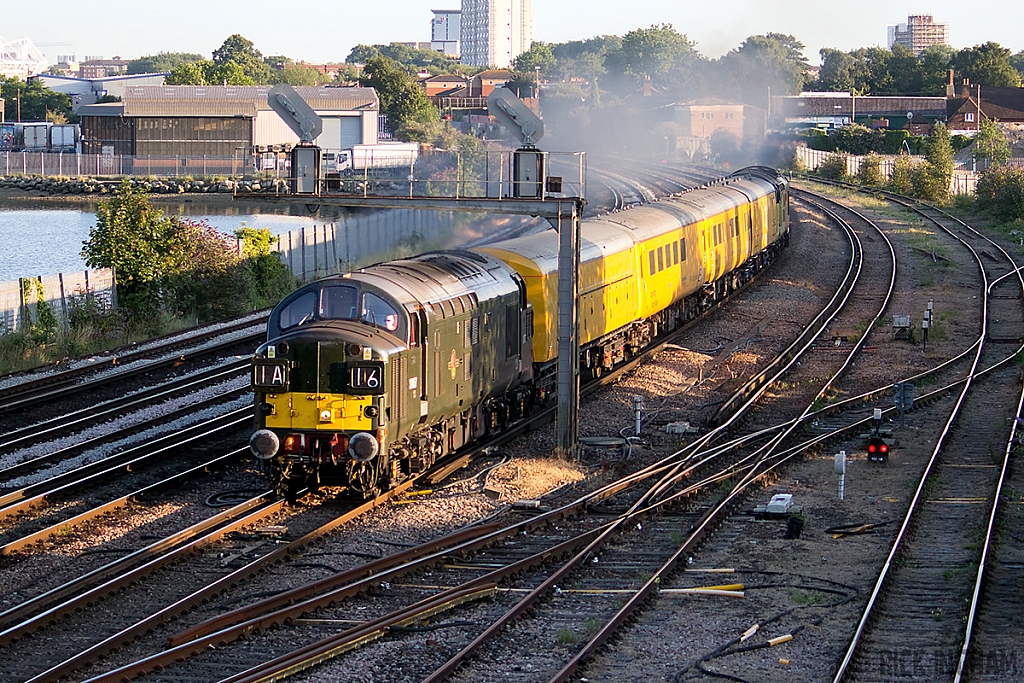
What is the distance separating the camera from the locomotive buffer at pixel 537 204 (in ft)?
74.1

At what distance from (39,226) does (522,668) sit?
81502 millimetres

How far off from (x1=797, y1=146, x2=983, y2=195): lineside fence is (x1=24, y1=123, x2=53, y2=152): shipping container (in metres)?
74.4

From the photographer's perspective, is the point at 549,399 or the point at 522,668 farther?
the point at 549,399

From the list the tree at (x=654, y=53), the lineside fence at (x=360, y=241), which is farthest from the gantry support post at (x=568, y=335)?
the tree at (x=654, y=53)

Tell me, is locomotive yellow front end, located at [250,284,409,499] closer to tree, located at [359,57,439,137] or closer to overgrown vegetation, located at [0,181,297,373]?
overgrown vegetation, located at [0,181,297,373]

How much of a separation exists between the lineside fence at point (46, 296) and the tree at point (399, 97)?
9769 centimetres

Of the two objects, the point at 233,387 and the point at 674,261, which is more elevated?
the point at 674,261

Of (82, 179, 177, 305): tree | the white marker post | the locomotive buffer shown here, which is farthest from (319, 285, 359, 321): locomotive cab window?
(82, 179, 177, 305): tree

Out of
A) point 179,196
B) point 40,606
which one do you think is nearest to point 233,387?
point 40,606

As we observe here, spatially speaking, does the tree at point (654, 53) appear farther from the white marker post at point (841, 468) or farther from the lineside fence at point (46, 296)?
the white marker post at point (841, 468)

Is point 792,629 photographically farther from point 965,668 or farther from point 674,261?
point 674,261

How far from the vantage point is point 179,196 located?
10519 centimetres

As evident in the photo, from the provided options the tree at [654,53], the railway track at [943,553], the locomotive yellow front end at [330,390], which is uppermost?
the tree at [654,53]

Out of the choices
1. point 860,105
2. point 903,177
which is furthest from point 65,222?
point 860,105
